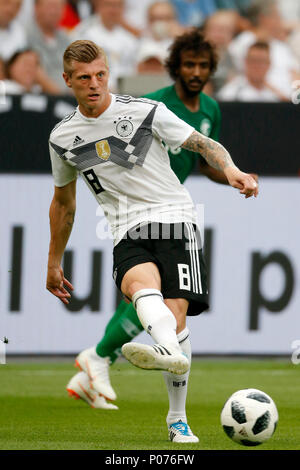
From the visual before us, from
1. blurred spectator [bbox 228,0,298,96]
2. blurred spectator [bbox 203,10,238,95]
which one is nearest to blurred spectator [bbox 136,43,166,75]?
blurred spectator [bbox 203,10,238,95]

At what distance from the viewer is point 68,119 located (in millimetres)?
5633

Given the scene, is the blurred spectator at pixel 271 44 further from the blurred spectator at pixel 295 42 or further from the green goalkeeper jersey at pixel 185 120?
the green goalkeeper jersey at pixel 185 120

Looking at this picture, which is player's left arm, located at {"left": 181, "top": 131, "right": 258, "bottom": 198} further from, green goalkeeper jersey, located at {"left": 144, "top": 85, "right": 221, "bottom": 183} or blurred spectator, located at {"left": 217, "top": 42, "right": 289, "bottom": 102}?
blurred spectator, located at {"left": 217, "top": 42, "right": 289, "bottom": 102}

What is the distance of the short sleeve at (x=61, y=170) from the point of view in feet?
18.6

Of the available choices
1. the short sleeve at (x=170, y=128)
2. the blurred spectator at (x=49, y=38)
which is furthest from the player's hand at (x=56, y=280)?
the blurred spectator at (x=49, y=38)

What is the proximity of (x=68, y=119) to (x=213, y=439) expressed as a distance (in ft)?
6.31

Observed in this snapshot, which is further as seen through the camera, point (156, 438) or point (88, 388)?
point (88, 388)

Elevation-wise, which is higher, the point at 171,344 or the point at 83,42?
the point at 83,42

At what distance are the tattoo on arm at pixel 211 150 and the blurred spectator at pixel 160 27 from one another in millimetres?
7798

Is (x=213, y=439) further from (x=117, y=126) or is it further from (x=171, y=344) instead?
(x=117, y=126)

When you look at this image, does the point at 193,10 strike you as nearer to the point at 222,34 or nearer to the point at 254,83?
the point at 222,34

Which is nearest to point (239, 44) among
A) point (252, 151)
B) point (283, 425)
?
point (252, 151)

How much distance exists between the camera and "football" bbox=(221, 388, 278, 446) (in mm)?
5148

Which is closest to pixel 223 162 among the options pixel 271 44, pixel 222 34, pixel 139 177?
pixel 139 177
